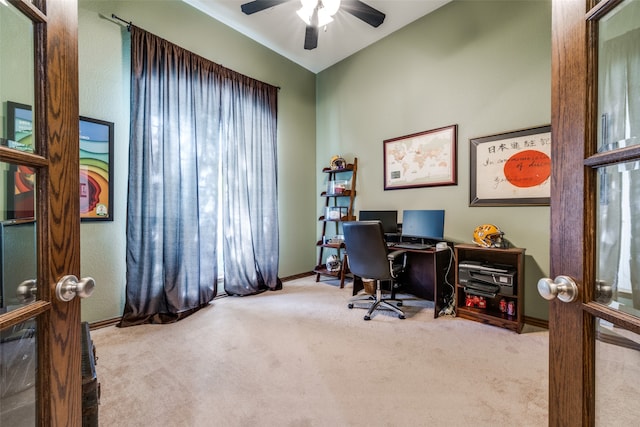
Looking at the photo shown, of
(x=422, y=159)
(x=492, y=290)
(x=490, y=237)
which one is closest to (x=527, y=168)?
(x=490, y=237)

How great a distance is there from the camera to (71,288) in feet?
2.17

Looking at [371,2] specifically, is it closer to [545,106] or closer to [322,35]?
[322,35]

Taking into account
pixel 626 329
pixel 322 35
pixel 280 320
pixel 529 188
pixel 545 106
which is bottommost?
pixel 280 320

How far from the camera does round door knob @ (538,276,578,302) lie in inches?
24.7

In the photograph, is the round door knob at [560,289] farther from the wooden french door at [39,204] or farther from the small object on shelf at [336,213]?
the small object on shelf at [336,213]

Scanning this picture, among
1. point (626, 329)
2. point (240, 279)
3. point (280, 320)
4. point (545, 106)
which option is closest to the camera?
point (626, 329)

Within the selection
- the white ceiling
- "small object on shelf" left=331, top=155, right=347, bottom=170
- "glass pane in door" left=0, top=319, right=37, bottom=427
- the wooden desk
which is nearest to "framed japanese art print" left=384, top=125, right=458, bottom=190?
"small object on shelf" left=331, top=155, right=347, bottom=170

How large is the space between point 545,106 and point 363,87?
215cm

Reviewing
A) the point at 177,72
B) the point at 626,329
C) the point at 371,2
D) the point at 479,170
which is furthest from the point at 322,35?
the point at 626,329

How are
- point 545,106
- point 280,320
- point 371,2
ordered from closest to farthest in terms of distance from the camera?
point 545,106 < point 280,320 < point 371,2

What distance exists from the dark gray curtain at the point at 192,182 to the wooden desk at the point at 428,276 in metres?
1.50

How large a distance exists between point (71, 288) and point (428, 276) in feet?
10.4

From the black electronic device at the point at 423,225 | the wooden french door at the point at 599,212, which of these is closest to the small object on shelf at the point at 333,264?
the black electronic device at the point at 423,225

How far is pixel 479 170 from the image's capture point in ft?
9.06
